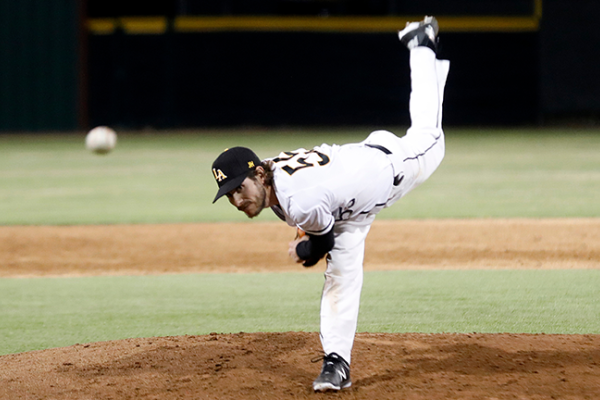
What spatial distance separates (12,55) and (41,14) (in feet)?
4.99

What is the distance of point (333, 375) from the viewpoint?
3.40 meters

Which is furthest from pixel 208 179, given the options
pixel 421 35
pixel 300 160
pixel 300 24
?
pixel 300 24

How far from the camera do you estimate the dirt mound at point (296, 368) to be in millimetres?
3436

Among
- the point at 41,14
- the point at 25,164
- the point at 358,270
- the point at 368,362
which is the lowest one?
the point at 25,164

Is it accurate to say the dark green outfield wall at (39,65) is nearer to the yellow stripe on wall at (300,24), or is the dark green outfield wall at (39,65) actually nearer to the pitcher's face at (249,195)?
the yellow stripe on wall at (300,24)

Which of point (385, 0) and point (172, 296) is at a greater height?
A: point (385, 0)

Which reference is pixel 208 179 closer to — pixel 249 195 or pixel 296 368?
pixel 296 368

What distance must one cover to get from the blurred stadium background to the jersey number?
2054 cm

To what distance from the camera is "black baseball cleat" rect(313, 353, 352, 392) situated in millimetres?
3387

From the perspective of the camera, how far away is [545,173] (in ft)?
43.1

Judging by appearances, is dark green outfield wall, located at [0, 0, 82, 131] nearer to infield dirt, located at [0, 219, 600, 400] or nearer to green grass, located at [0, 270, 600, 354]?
green grass, located at [0, 270, 600, 354]

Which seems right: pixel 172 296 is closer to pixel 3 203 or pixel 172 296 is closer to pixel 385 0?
pixel 3 203

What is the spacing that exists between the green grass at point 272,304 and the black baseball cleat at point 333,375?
3.84 feet

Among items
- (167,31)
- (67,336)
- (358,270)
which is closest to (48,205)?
(67,336)
